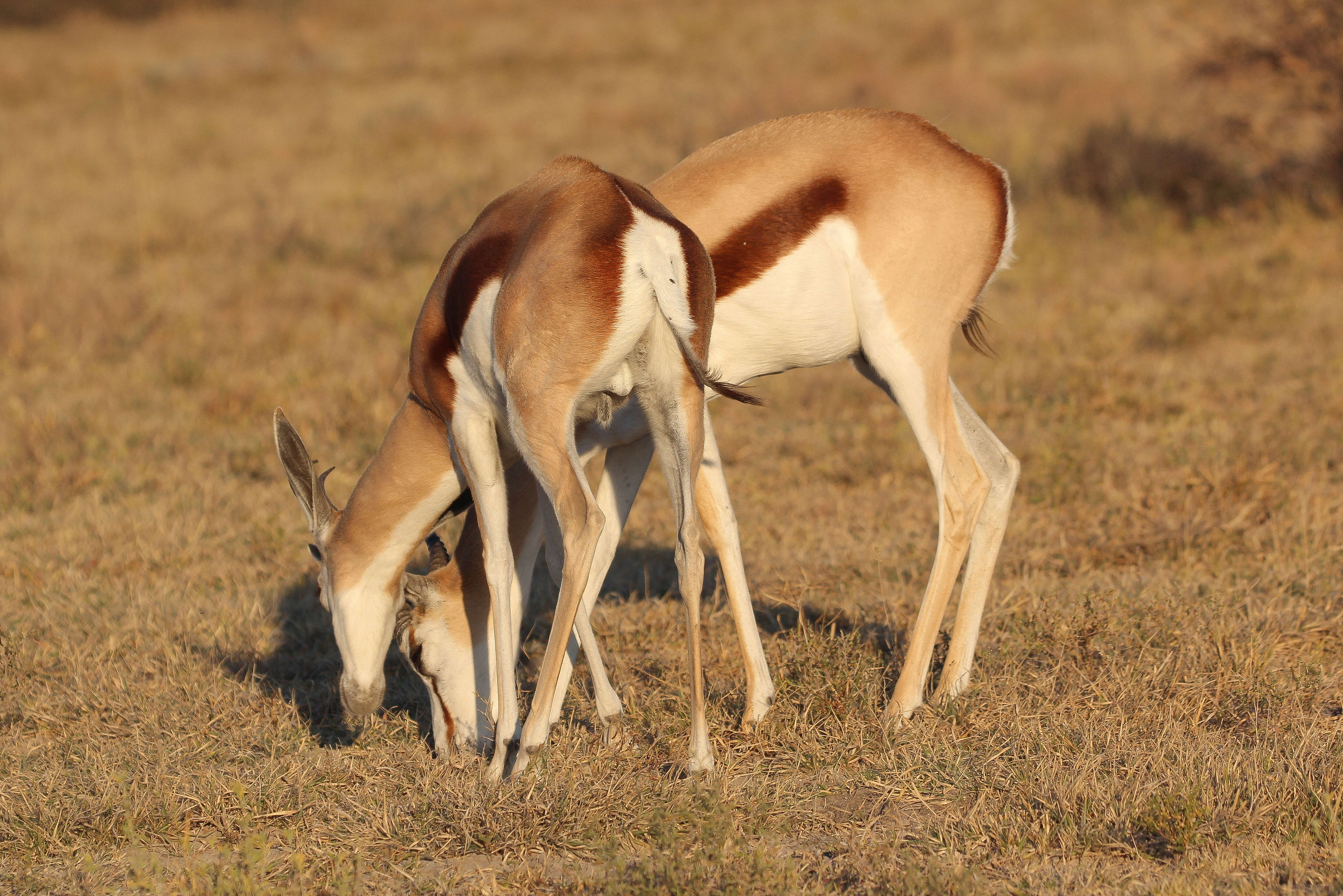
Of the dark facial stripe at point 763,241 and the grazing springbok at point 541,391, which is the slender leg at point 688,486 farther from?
the dark facial stripe at point 763,241

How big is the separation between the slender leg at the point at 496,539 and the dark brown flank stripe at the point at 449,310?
115 mm

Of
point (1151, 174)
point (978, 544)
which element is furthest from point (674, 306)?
point (1151, 174)

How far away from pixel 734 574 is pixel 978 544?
2.78ft

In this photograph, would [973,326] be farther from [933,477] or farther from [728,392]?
[728,392]

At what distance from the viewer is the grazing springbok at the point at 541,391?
10.8ft

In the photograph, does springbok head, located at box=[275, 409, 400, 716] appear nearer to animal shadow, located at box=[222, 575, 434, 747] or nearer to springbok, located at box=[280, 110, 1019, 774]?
springbok, located at box=[280, 110, 1019, 774]

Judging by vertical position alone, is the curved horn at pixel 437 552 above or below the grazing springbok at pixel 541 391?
below

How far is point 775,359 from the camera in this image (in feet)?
13.1

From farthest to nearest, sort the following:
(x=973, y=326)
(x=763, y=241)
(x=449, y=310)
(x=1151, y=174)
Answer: (x=1151, y=174)
(x=973, y=326)
(x=763, y=241)
(x=449, y=310)

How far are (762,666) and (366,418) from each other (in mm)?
3960

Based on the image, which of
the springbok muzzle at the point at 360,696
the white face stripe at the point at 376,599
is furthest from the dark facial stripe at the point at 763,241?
the springbok muzzle at the point at 360,696

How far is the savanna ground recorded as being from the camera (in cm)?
320

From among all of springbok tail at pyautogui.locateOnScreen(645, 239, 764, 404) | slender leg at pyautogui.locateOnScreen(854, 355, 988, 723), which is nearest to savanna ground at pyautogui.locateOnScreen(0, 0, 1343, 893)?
slender leg at pyautogui.locateOnScreen(854, 355, 988, 723)

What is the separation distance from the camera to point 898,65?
62.0 feet
